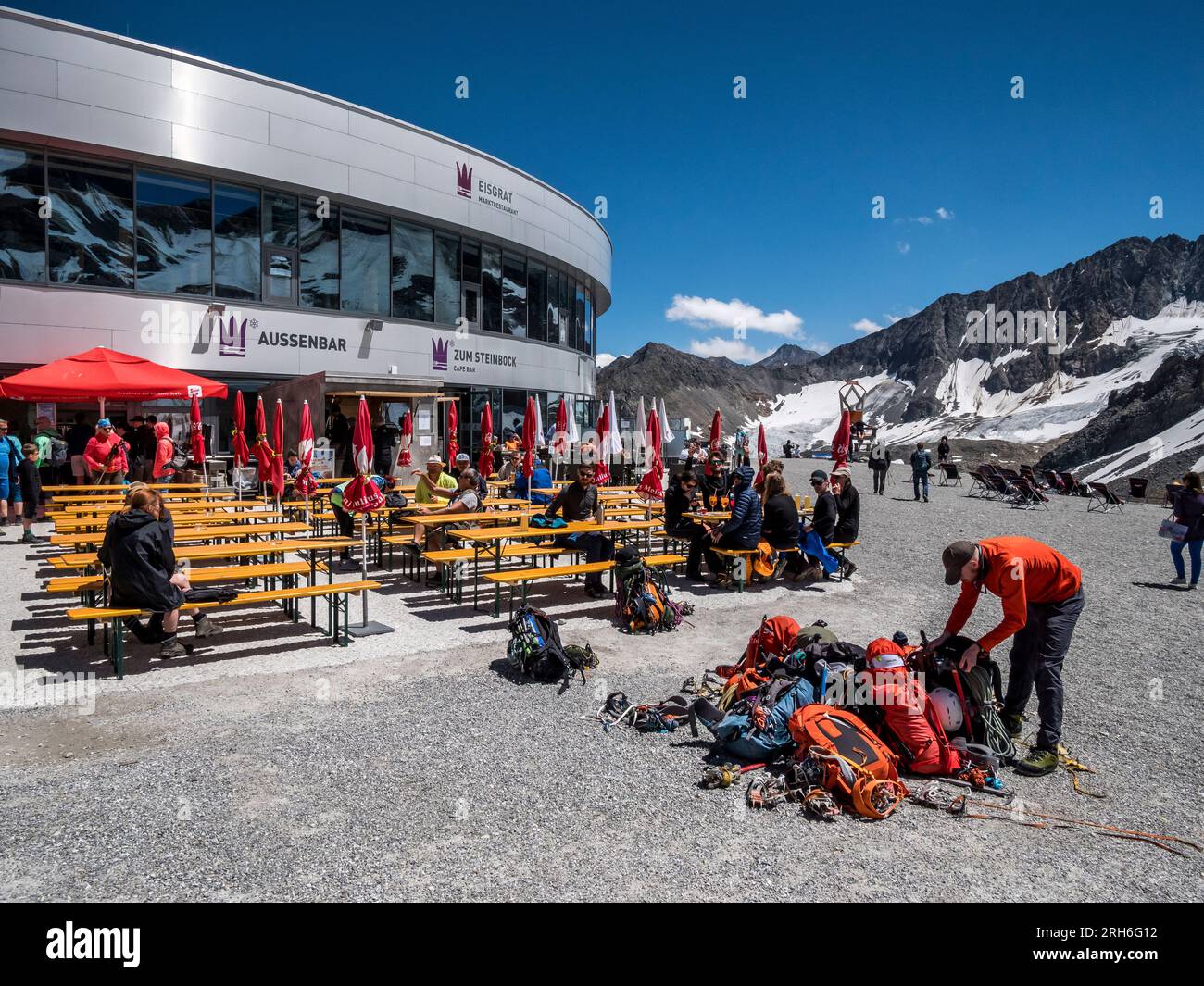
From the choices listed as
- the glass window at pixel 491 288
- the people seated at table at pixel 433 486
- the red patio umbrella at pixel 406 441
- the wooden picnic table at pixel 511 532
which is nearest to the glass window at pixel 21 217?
the red patio umbrella at pixel 406 441

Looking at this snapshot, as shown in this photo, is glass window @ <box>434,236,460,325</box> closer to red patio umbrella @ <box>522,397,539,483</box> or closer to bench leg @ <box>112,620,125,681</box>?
red patio umbrella @ <box>522,397,539,483</box>

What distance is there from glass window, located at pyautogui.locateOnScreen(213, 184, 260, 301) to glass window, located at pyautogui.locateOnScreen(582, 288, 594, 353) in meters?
16.6

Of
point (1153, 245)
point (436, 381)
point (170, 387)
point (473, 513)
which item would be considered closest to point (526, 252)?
point (436, 381)

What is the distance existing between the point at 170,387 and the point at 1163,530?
16847 mm

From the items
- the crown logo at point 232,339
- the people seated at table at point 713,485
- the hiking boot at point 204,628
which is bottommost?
the hiking boot at point 204,628

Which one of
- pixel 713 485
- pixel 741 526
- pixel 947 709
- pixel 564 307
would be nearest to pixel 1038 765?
pixel 947 709

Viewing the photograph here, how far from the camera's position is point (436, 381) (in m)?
22.9

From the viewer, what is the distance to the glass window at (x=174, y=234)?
19.2 metres

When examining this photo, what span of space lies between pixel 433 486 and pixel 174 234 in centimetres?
1254

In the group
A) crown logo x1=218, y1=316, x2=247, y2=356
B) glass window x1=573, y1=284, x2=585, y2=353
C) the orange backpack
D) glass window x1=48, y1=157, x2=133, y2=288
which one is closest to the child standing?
glass window x1=48, y1=157, x2=133, y2=288

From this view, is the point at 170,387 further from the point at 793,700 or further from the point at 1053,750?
the point at 1053,750
